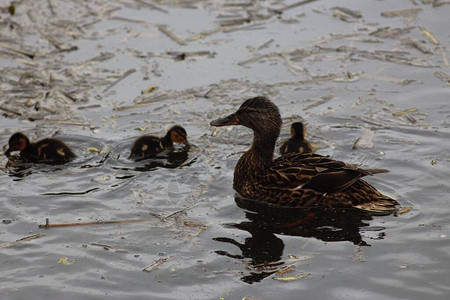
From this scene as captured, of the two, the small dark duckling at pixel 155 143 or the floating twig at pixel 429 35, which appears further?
the floating twig at pixel 429 35

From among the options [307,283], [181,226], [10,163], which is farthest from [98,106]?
[307,283]

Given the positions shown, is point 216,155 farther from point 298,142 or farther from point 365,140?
point 365,140

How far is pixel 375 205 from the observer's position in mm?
5684

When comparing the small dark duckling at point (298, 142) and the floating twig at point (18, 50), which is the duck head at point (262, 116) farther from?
the floating twig at point (18, 50)

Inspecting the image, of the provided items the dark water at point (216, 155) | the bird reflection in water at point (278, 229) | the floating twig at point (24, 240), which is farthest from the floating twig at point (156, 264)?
the floating twig at point (24, 240)

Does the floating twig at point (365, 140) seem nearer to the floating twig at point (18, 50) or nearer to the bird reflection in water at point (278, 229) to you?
the bird reflection in water at point (278, 229)

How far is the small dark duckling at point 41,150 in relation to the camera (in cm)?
664

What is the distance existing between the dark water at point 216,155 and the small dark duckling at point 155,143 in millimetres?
128

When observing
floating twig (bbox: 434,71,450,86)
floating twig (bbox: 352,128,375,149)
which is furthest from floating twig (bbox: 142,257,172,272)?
floating twig (bbox: 434,71,450,86)

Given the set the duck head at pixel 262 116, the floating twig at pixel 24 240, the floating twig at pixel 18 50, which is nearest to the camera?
the floating twig at pixel 24 240

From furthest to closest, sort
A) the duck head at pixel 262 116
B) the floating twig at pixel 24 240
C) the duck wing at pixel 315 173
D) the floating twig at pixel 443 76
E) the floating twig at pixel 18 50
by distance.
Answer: the floating twig at pixel 18 50 → the floating twig at pixel 443 76 → the duck head at pixel 262 116 → the duck wing at pixel 315 173 → the floating twig at pixel 24 240

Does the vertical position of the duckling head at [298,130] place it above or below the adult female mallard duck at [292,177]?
above

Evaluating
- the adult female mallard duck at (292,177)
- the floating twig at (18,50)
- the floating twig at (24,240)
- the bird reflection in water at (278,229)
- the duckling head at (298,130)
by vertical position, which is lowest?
the bird reflection in water at (278,229)

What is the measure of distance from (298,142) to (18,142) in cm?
253
